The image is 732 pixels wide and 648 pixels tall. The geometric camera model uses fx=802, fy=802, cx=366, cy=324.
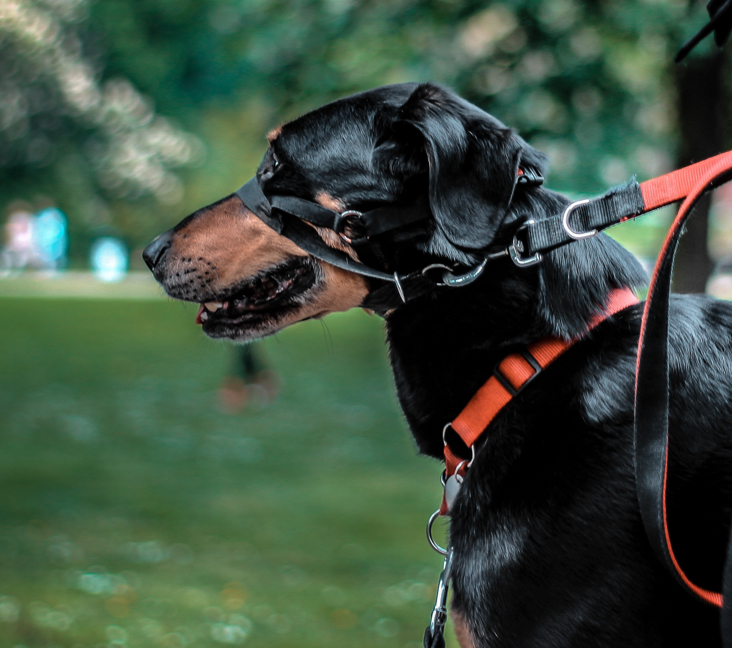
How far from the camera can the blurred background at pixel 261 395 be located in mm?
5117

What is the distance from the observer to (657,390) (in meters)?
1.89

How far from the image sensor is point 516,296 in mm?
2273

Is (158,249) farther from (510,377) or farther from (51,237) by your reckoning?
(51,237)

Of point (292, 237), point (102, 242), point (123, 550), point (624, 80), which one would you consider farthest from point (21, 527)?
point (102, 242)

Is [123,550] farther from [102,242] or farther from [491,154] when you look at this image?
[102,242]

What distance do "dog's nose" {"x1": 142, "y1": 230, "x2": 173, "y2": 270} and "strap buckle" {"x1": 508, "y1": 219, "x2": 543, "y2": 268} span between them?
1.21 m

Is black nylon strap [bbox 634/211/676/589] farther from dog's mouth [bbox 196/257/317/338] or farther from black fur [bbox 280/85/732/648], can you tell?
dog's mouth [bbox 196/257/317/338]

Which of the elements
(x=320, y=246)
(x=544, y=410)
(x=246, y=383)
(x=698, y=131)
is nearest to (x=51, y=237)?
(x=246, y=383)

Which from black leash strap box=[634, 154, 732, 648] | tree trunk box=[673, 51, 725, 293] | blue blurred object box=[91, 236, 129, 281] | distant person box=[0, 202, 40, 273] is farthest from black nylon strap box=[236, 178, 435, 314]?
blue blurred object box=[91, 236, 129, 281]

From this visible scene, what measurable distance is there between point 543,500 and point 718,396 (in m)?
0.51

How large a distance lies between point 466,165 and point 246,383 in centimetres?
979

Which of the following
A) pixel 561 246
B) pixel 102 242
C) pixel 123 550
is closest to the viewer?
pixel 561 246

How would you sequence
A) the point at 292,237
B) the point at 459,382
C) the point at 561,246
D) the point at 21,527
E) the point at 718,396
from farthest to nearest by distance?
the point at 21,527, the point at 292,237, the point at 459,382, the point at 561,246, the point at 718,396

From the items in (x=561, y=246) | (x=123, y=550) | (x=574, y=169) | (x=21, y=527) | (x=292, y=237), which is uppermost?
(x=574, y=169)
